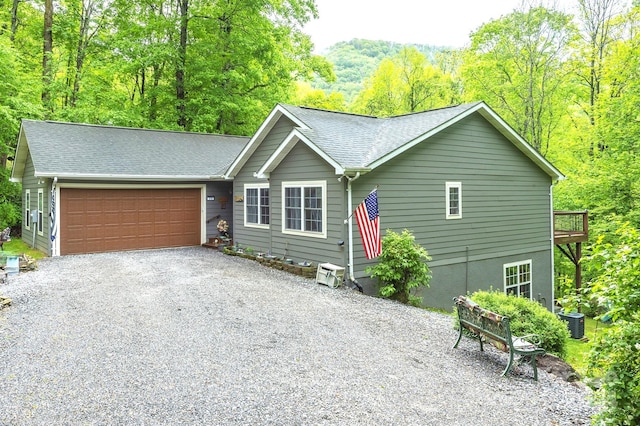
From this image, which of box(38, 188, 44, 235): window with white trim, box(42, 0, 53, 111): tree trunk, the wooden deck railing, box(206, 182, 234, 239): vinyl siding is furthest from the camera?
box(42, 0, 53, 111): tree trunk

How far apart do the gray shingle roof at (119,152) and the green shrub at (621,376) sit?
1302 centimetres

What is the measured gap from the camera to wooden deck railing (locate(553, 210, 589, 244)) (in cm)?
1471

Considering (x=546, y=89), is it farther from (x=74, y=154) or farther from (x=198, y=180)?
(x=74, y=154)

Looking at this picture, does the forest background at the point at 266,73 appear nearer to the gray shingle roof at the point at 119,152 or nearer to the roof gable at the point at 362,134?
the gray shingle roof at the point at 119,152

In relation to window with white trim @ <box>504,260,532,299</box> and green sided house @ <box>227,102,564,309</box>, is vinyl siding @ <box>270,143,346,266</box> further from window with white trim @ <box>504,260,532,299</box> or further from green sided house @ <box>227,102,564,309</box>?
window with white trim @ <box>504,260,532,299</box>

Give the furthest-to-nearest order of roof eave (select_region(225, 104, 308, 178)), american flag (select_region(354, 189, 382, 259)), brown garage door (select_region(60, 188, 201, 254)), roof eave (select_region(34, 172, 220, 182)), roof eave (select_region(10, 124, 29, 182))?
roof eave (select_region(10, 124, 29, 182)), brown garage door (select_region(60, 188, 201, 254)), roof eave (select_region(34, 172, 220, 182)), roof eave (select_region(225, 104, 308, 178)), american flag (select_region(354, 189, 382, 259))

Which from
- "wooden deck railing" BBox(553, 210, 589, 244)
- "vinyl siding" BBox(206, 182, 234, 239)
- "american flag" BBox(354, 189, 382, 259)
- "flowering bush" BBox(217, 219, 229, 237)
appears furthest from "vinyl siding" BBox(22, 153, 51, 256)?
"wooden deck railing" BBox(553, 210, 589, 244)

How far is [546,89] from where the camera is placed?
785 inches

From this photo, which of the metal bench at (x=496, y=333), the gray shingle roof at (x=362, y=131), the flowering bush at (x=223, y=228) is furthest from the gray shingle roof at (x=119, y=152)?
the metal bench at (x=496, y=333)

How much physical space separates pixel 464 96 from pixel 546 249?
1503 centimetres

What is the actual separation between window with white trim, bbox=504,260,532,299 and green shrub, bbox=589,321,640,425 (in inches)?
392

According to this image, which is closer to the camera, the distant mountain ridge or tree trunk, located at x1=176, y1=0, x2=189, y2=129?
tree trunk, located at x1=176, y1=0, x2=189, y2=129

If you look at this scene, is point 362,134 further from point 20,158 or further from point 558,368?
point 20,158

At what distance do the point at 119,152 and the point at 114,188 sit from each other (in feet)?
4.70
